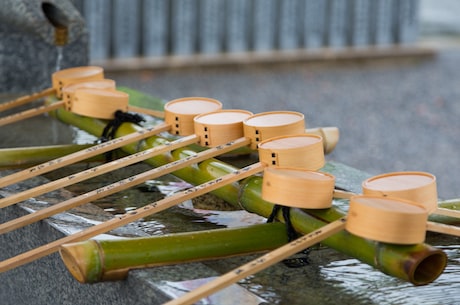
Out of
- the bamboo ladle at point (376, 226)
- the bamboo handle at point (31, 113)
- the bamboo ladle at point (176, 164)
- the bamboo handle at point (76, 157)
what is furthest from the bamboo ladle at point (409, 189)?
the bamboo handle at point (31, 113)

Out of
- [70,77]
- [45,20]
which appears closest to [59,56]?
[45,20]

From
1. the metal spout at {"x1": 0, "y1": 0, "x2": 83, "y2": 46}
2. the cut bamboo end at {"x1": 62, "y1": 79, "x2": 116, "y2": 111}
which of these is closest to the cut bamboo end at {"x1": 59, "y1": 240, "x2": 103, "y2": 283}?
the cut bamboo end at {"x1": 62, "y1": 79, "x2": 116, "y2": 111}

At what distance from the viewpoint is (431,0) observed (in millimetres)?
12375

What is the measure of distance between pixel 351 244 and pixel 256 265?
26 cm

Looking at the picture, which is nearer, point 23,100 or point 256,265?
point 256,265

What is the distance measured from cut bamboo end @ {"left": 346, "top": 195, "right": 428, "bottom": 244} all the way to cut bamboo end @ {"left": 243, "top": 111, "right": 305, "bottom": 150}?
629mm

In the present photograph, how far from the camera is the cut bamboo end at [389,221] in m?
1.65

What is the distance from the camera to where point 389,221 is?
65.0 inches

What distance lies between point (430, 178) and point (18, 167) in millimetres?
1289

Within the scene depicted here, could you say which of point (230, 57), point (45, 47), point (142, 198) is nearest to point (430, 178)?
point (142, 198)

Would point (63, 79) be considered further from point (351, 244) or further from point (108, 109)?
point (351, 244)

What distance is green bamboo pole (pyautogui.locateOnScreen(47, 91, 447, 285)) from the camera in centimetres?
166

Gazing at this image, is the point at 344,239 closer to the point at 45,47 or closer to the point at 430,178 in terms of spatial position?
the point at 430,178

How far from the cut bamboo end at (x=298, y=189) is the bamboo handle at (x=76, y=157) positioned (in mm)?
603
